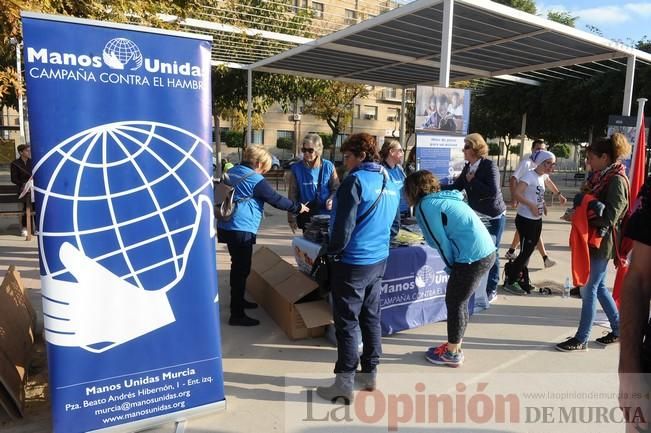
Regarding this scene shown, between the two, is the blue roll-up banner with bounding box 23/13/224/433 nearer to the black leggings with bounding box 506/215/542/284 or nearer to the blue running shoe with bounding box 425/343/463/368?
the blue running shoe with bounding box 425/343/463/368

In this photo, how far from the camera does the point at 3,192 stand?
8555 millimetres

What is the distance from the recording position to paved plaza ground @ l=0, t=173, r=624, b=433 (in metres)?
2.88

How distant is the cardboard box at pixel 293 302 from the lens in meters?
3.97

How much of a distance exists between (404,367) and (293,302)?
3.47 ft

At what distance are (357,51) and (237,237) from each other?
5545 millimetres

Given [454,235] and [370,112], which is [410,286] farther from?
[370,112]

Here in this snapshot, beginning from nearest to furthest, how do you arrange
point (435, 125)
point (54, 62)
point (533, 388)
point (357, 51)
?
point (54, 62) < point (533, 388) < point (435, 125) < point (357, 51)

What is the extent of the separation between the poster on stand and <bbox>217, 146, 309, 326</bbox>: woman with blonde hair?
75.3 inches

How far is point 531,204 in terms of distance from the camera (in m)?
5.17

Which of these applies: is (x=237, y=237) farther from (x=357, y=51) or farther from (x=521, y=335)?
(x=357, y=51)

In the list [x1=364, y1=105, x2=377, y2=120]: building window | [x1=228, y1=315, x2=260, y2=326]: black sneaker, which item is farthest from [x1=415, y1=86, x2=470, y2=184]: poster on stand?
[x1=364, y1=105, x2=377, y2=120]: building window

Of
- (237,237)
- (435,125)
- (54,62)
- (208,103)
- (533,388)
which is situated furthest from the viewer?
(435,125)

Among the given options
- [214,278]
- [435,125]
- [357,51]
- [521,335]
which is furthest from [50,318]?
[357,51]

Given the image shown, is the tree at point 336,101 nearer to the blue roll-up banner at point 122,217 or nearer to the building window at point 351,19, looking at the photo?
the building window at point 351,19
